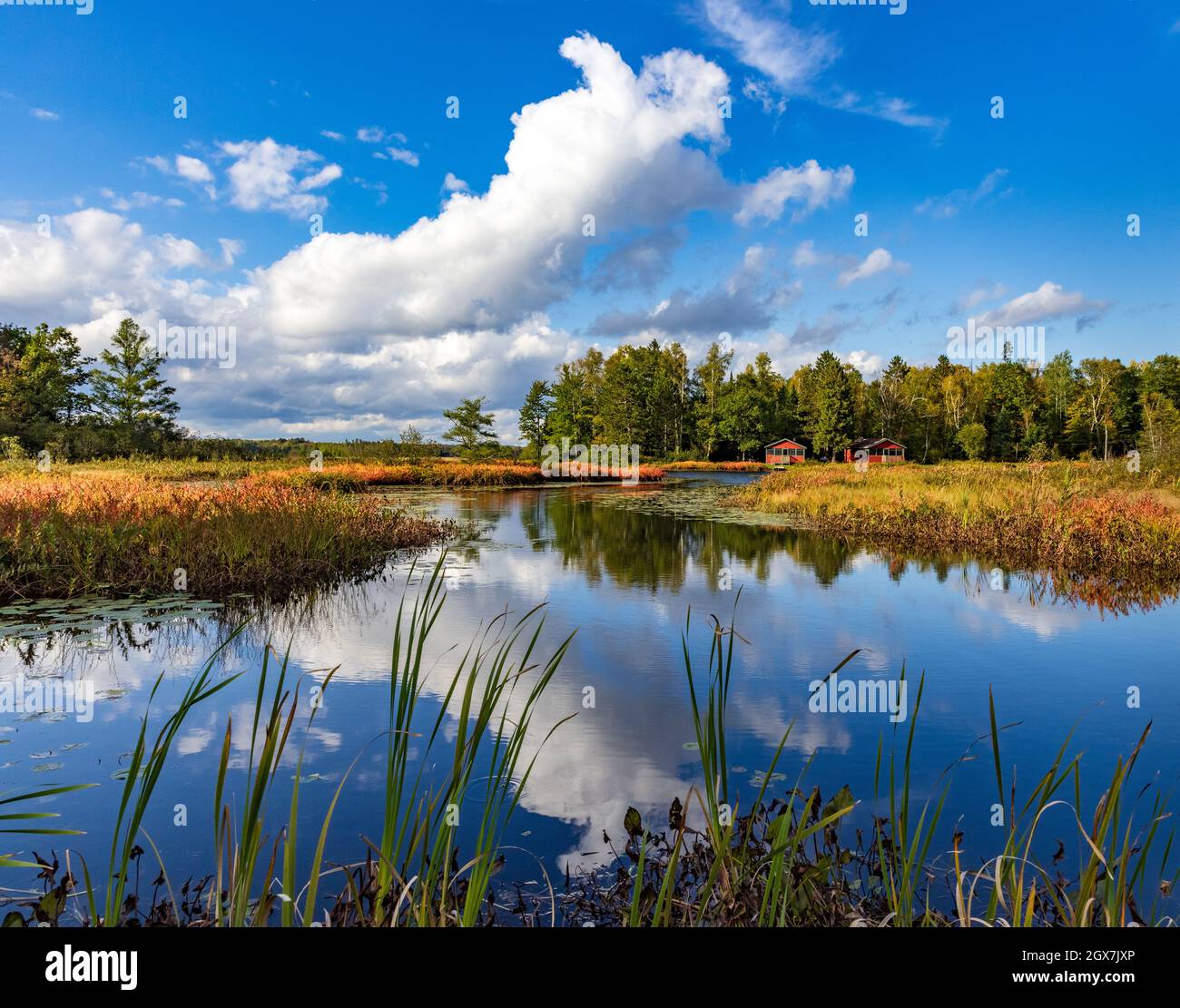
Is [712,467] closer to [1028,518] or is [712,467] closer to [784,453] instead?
[784,453]

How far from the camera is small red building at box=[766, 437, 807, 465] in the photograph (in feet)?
231

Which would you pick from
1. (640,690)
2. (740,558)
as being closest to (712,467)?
(740,558)

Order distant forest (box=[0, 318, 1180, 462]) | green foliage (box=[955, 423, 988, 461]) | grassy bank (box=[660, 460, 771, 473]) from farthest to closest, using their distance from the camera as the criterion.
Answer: green foliage (box=[955, 423, 988, 461]) → grassy bank (box=[660, 460, 771, 473]) → distant forest (box=[0, 318, 1180, 462])

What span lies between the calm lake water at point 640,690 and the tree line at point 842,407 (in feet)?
181

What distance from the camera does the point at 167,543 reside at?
Answer: 995cm

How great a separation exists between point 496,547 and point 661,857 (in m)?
12.3

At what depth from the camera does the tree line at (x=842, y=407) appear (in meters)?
67.8

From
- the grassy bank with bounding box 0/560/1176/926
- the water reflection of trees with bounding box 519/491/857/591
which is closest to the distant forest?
the water reflection of trees with bounding box 519/491/857/591

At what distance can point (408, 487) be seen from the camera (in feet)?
112

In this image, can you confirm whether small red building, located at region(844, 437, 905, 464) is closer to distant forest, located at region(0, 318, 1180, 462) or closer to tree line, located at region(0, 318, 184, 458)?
distant forest, located at region(0, 318, 1180, 462)

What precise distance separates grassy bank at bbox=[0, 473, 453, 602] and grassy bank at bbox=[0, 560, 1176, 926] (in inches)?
254

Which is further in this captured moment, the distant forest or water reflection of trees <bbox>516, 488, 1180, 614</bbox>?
the distant forest
